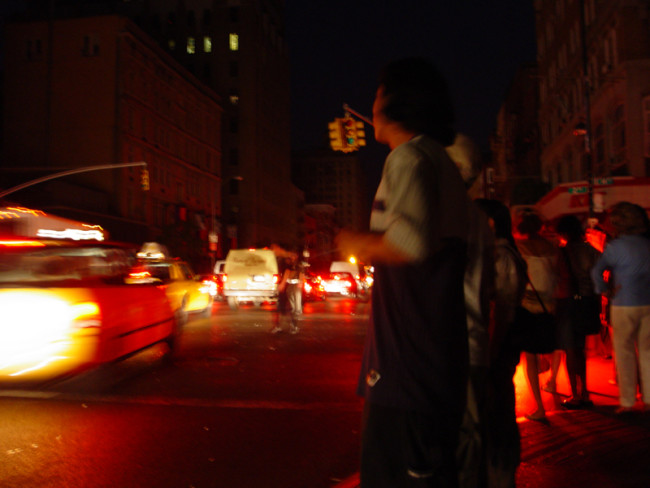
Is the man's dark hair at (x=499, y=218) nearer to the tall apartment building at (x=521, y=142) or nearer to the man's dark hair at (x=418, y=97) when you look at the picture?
the man's dark hair at (x=418, y=97)

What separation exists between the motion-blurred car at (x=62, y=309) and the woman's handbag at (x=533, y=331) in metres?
5.04

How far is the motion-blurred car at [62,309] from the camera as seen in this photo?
701 centimetres

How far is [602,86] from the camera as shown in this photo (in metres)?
29.8

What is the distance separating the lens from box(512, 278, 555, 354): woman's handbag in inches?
142

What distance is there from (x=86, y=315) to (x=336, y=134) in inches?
553

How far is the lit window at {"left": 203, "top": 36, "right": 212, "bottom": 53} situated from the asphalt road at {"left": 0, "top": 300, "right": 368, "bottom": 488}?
82.8 metres

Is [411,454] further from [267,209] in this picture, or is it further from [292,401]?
[267,209]

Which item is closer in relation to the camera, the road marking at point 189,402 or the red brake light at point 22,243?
the road marking at point 189,402

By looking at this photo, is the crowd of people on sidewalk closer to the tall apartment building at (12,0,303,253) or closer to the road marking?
the road marking

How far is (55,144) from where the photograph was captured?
53.4 m

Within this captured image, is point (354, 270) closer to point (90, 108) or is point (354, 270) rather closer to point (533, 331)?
point (90, 108)

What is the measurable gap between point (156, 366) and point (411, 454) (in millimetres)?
8298

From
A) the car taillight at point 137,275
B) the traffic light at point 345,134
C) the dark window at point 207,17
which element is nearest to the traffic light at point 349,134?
the traffic light at point 345,134

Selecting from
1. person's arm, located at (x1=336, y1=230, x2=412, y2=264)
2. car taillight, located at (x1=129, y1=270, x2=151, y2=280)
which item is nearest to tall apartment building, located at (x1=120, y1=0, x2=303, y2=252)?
car taillight, located at (x1=129, y1=270, x2=151, y2=280)
